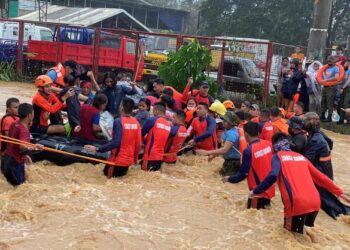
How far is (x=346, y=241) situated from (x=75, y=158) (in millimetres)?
4232

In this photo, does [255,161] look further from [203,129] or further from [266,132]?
[203,129]

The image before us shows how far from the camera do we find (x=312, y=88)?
15531 mm

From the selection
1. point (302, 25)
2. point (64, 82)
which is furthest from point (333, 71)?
point (302, 25)

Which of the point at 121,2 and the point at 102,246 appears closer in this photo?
the point at 102,246

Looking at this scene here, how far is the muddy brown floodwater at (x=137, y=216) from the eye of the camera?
577 centimetres

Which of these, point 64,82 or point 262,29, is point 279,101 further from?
point 262,29

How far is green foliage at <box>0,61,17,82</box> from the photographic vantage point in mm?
20859

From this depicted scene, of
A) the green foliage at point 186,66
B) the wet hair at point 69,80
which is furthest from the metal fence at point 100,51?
the wet hair at point 69,80

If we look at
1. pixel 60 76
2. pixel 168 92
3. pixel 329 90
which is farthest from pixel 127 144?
pixel 329 90

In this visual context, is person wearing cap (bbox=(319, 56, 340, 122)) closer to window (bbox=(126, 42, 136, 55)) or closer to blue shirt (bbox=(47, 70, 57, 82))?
blue shirt (bbox=(47, 70, 57, 82))

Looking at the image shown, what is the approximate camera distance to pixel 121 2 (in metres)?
47.9

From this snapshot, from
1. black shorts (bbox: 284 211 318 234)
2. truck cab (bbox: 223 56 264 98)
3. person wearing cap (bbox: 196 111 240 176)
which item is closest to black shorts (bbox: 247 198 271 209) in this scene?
black shorts (bbox: 284 211 318 234)

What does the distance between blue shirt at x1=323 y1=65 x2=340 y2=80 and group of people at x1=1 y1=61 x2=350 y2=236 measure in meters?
4.56

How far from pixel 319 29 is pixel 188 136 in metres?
7.57
